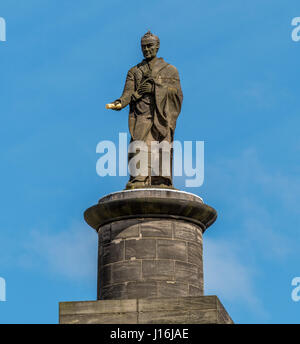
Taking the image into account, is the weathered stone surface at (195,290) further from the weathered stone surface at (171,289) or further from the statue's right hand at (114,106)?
the statue's right hand at (114,106)

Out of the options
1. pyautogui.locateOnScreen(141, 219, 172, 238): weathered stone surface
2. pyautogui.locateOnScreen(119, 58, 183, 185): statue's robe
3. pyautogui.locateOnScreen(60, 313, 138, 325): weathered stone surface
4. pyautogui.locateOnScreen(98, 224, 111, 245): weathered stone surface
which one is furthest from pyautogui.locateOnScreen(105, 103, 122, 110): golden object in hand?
pyautogui.locateOnScreen(60, 313, 138, 325): weathered stone surface

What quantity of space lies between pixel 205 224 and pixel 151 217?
1.55 meters

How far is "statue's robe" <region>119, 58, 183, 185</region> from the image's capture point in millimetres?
23562

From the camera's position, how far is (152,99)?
2388 cm

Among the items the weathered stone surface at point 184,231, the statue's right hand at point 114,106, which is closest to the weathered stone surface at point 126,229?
the weathered stone surface at point 184,231

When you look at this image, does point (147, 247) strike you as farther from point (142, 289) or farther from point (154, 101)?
point (154, 101)

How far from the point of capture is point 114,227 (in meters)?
22.5

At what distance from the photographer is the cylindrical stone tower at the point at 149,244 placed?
21672 millimetres

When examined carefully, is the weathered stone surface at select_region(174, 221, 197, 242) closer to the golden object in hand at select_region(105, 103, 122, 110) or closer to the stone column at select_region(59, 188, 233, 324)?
the stone column at select_region(59, 188, 233, 324)

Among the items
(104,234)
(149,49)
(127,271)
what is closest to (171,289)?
(127,271)

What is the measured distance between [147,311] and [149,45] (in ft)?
23.3
